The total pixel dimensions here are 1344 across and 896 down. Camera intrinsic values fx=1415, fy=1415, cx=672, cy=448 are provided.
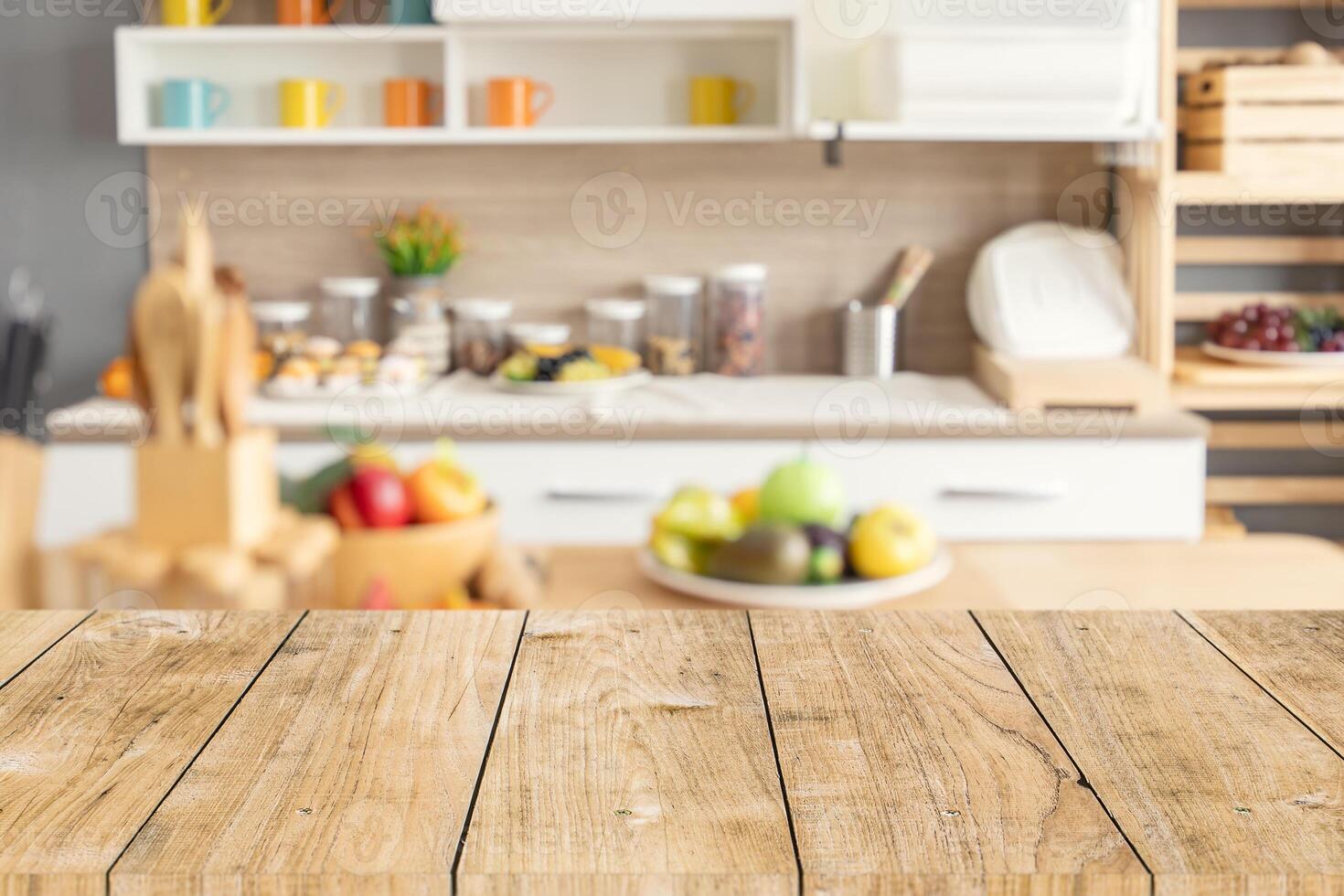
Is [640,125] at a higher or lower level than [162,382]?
higher

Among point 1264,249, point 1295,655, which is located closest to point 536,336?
point 1264,249

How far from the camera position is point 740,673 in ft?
2.63

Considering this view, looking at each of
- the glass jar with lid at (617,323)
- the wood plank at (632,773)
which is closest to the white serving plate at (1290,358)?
the glass jar with lid at (617,323)

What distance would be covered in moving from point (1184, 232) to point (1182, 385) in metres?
0.48

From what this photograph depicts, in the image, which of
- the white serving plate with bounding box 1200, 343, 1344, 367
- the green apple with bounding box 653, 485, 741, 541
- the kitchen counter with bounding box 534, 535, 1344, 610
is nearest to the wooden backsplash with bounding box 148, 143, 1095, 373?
the white serving plate with bounding box 1200, 343, 1344, 367

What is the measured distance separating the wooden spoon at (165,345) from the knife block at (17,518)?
0.22 m

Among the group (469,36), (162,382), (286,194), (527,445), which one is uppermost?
(469,36)

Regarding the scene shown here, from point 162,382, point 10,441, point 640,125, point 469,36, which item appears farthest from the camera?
point 640,125

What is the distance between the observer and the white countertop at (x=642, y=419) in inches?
94.4

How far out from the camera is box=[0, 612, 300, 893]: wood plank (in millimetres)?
586

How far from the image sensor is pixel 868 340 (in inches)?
110

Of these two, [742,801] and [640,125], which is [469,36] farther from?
[742,801]

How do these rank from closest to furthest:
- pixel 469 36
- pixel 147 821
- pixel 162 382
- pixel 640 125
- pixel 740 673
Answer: pixel 147 821 < pixel 740 673 < pixel 162 382 < pixel 469 36 < pixel 640 125

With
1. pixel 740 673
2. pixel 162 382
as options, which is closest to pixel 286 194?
pixel 162 382
